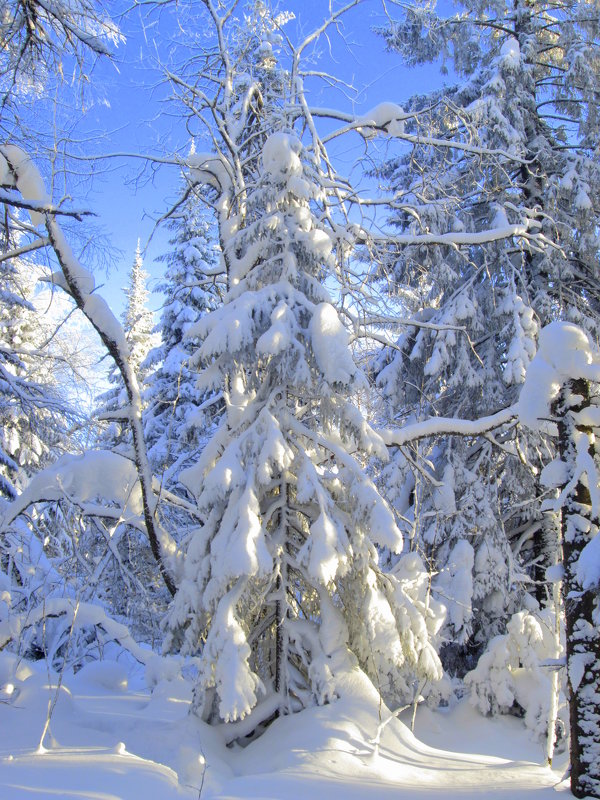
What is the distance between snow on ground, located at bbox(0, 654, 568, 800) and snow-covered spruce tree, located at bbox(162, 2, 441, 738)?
340 millimetres

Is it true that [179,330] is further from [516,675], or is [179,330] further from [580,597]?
[580,597]

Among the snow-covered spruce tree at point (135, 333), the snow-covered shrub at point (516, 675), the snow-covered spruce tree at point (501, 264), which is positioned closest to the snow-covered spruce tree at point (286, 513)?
the snow-covered shrub at point (516, 675)

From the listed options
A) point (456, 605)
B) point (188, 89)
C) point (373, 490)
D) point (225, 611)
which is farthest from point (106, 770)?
point (188, 89)

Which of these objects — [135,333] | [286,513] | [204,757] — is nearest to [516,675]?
A: [286,513]

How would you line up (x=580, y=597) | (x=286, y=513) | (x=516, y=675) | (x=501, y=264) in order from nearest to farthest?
1. (x=580, y=597)
2. (x=286, y=513)
3. (x=516, y=675)
4. (x=501, y=264)

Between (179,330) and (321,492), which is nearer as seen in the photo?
(321,492)

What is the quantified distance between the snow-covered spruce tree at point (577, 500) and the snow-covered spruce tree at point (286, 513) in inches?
56.0

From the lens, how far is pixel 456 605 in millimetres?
8781

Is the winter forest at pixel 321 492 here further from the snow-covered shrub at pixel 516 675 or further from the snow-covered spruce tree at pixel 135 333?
the snow-covered spruce tree at pixel 135 333

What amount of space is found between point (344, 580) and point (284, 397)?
186 cm

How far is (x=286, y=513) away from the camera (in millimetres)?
5793

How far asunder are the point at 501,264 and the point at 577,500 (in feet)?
24.1

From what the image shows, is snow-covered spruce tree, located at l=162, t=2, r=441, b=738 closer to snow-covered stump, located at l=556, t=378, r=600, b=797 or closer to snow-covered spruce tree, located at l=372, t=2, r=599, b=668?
snow-covered stump, located at l=556, t=378, r=600, b=797

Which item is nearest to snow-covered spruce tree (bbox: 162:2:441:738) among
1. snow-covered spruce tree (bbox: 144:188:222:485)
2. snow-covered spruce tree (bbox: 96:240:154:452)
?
snow-covered spruce tree (bbox: 144:188:222:485)
